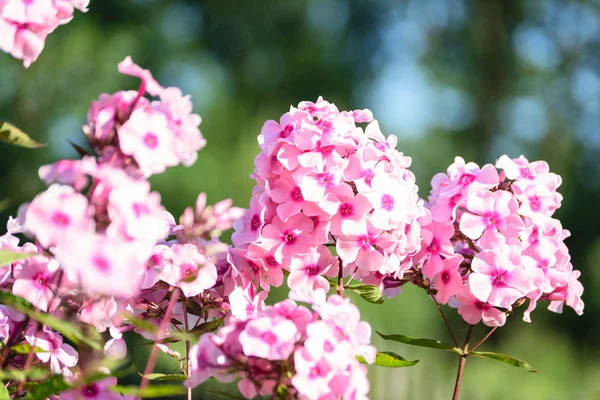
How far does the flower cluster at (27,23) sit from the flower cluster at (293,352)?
1.17 ft

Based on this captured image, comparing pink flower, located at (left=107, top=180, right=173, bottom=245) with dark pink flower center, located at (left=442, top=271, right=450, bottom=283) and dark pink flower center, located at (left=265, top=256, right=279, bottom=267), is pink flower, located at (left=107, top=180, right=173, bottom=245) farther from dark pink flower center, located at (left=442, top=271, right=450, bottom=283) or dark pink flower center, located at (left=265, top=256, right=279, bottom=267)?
dark pink flower center, located at (left=442, top=271, right=450, bottom=283)

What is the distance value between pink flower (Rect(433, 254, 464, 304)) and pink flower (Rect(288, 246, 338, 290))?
0.55ft

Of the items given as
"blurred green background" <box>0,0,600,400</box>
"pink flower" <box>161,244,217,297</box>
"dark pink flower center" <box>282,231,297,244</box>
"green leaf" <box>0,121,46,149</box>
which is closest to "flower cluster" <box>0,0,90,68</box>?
"green leaf" <box>0,121,46,149</box>

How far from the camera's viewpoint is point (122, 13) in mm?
7668

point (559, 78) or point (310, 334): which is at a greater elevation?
→ point (559, 78)

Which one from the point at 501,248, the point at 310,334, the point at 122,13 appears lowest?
the point at 310,334

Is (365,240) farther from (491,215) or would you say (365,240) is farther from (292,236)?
(491,215)

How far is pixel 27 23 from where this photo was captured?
0.82 metres

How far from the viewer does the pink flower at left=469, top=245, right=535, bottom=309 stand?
107 cm

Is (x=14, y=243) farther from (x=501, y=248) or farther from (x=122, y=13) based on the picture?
(x=122, y=13)

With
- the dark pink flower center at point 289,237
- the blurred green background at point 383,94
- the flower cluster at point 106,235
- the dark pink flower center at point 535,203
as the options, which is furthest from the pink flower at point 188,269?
the blurred green background at point 383,94

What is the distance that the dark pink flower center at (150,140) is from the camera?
734mm

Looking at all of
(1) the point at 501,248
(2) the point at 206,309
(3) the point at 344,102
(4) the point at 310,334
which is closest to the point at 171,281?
(2) the point at 206,309

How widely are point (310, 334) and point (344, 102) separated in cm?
732
